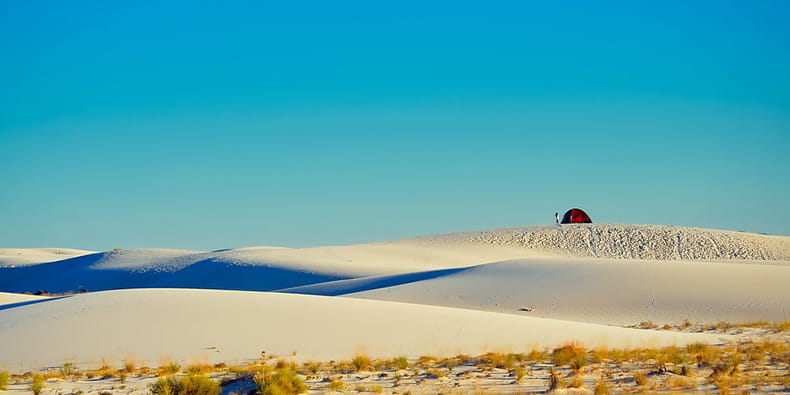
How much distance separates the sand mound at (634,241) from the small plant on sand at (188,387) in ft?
204

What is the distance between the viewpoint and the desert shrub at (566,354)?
1627cm

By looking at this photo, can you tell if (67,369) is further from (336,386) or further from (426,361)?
(426,361)

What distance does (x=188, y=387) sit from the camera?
12391mm

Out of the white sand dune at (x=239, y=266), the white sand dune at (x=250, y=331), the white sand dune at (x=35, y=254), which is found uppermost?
the white sand dune at (x=35, y=254)

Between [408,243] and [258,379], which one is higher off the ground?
[408,243]

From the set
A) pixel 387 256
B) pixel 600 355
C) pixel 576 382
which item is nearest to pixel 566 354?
pixel 600 355

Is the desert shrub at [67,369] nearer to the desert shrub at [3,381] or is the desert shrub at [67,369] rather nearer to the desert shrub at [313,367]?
the desert shrub at [3,381]

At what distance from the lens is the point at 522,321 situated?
75.7 ft

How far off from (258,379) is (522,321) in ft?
38.7

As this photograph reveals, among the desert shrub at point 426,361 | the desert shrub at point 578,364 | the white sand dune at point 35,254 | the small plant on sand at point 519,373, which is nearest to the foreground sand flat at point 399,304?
the small plant on sand at point 519,373

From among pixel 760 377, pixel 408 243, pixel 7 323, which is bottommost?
pixel 760 377

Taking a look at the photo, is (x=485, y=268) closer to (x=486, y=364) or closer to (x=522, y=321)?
(x=522, y=321)

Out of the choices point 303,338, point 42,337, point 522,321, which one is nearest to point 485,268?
point 522,321

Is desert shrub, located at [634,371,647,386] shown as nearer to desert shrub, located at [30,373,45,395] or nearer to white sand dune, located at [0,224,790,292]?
desert shrub, located at [30,373,45,395]
